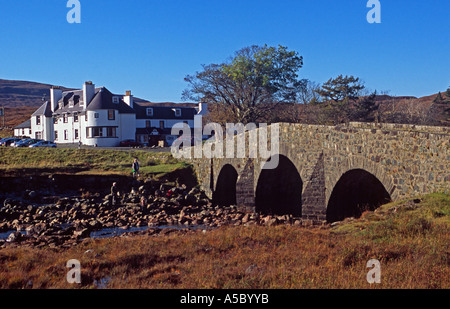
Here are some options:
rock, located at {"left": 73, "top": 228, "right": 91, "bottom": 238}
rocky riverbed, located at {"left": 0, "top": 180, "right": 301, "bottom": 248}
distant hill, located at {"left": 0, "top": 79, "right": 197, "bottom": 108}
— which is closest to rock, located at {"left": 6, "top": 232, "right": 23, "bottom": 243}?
rocky riverbed, located at {"left": 0, "top": 180, "right": 301, "bottom": 248}

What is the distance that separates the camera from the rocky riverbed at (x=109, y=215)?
827 inches

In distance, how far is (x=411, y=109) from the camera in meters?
47.5

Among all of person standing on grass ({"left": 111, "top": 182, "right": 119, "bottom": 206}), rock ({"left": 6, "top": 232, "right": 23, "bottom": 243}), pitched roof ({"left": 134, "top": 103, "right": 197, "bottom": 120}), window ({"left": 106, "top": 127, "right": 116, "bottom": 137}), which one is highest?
pitched roof ({"left": 134, "top": 103, "right": 197, "bottom": 120})

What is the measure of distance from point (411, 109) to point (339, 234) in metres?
37.4

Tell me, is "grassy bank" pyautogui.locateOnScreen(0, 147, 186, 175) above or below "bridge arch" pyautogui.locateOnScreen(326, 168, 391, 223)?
above

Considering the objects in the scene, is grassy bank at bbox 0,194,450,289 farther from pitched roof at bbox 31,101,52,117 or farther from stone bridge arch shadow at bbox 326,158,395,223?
pitched roof at bbox 31,101,52,117

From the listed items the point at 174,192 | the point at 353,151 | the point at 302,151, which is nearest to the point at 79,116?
the point at 174,192

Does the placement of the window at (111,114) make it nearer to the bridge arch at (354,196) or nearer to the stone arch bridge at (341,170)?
the stone arch bridge at (341,170)

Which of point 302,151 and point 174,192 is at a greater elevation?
point 302,151

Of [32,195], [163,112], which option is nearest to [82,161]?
[32,195]

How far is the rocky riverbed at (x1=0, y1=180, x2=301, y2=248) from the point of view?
21.0 m

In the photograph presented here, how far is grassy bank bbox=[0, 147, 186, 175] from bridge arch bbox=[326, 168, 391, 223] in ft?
61.6

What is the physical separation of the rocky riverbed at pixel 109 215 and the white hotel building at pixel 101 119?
2942 centimetres
